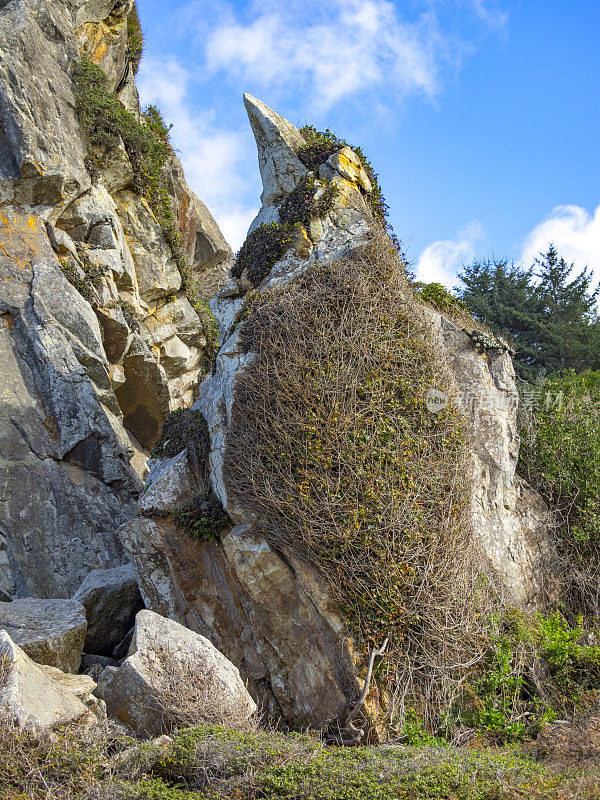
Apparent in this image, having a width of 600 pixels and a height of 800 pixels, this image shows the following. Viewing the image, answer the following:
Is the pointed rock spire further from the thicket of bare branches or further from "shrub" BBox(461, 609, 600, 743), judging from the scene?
"shrub" BBox(461, 609, 600, 743)

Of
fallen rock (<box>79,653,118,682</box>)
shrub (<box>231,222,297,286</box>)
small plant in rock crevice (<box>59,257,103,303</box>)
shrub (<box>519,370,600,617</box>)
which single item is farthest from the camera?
small plant in rock crevice (<box>59,257,103,303</box>)

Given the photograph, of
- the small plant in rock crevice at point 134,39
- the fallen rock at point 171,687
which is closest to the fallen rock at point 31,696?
the fallen rock at point 171,687

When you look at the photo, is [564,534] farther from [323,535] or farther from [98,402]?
[98,402]

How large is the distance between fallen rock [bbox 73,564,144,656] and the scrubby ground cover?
4.33m

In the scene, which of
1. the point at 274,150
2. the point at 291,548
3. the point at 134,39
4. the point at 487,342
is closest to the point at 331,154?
the point at 274,150

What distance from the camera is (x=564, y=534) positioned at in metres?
10.3

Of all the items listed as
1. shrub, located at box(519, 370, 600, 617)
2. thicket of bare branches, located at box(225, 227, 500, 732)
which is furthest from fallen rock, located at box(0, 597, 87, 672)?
shrub, located at box(519, 370, 600, 617)

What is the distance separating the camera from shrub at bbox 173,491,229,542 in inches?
348

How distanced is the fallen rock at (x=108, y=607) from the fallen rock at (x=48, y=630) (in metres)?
0.90

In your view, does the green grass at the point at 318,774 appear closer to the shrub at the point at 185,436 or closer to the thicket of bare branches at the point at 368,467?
the thicket of bare branches at the point at 368,467

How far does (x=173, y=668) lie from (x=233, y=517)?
2.37 m

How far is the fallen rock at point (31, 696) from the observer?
5452 millimetres

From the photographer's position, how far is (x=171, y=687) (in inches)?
260

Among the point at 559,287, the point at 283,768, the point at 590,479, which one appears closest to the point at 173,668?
the point at 283,768
